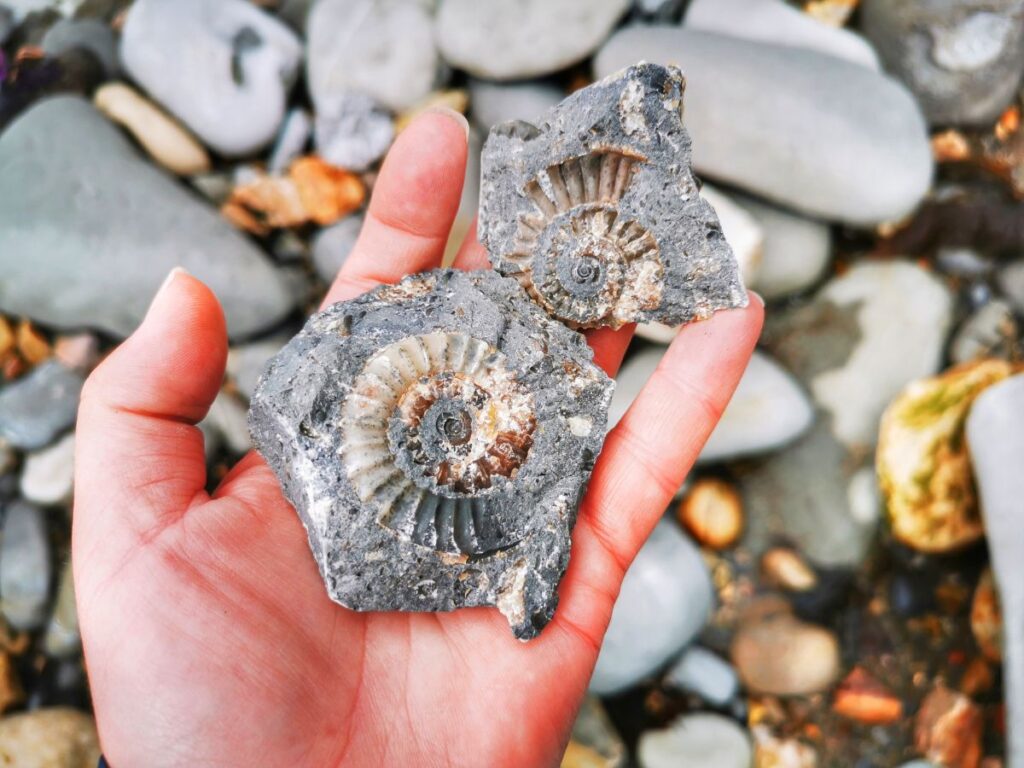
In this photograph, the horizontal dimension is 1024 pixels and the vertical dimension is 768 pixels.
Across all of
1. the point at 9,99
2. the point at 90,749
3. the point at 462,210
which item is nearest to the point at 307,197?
the point at 462,210

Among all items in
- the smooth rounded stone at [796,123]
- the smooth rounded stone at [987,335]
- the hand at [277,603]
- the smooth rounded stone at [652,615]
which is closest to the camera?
the hand at [277,603]

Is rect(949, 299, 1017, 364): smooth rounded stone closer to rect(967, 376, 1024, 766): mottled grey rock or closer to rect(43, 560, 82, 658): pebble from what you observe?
rect(967, 376, 1024, 766): mottled grey rock

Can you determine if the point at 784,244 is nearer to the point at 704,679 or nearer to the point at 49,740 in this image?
the point at 704,679

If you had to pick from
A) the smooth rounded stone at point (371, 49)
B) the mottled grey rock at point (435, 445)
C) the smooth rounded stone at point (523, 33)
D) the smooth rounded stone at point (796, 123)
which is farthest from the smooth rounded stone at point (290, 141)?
the mottled grey rock at point (435, 445)

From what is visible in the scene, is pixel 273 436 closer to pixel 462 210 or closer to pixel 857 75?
pixel 462 210

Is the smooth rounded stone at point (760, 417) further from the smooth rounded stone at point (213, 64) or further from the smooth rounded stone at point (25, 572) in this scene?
the smooth rounded stone at point (25, 572)

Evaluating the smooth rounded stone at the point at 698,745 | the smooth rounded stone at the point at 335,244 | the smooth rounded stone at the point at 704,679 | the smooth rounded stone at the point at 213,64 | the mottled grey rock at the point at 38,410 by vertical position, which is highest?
the smooth rounded stone at the point at 213,64
